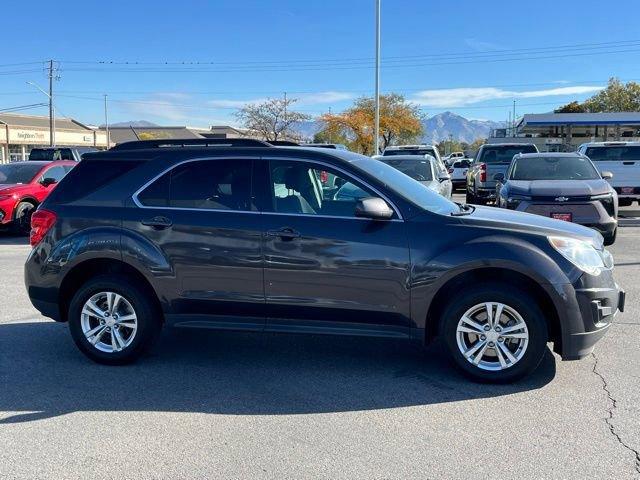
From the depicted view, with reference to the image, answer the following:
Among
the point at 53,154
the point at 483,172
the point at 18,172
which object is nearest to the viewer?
the point at 18,172

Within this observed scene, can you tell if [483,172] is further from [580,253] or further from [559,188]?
[580,253]

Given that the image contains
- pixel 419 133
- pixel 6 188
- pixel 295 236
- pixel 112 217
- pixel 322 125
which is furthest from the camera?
pixel 322 125

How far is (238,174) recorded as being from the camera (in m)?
5.14

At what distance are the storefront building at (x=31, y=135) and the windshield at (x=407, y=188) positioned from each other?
5912 centimetres

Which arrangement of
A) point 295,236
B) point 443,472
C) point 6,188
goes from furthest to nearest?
1. point 6,188
2. point 295,236
3. point 443,472

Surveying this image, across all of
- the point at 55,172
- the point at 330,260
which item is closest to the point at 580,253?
the point at 330,260

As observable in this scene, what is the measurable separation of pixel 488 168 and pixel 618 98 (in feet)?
217

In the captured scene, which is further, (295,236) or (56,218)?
(56,218)

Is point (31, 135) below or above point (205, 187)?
above

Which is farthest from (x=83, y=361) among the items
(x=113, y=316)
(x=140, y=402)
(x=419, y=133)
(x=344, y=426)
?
(x=419, y=133)

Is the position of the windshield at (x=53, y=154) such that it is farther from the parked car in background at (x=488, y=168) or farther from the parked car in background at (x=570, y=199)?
the parked car in background at (x=570, y=199)

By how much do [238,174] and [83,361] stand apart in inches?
83.9

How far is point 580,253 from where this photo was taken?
466cm

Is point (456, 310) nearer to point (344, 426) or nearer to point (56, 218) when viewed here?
point (344, 426)
